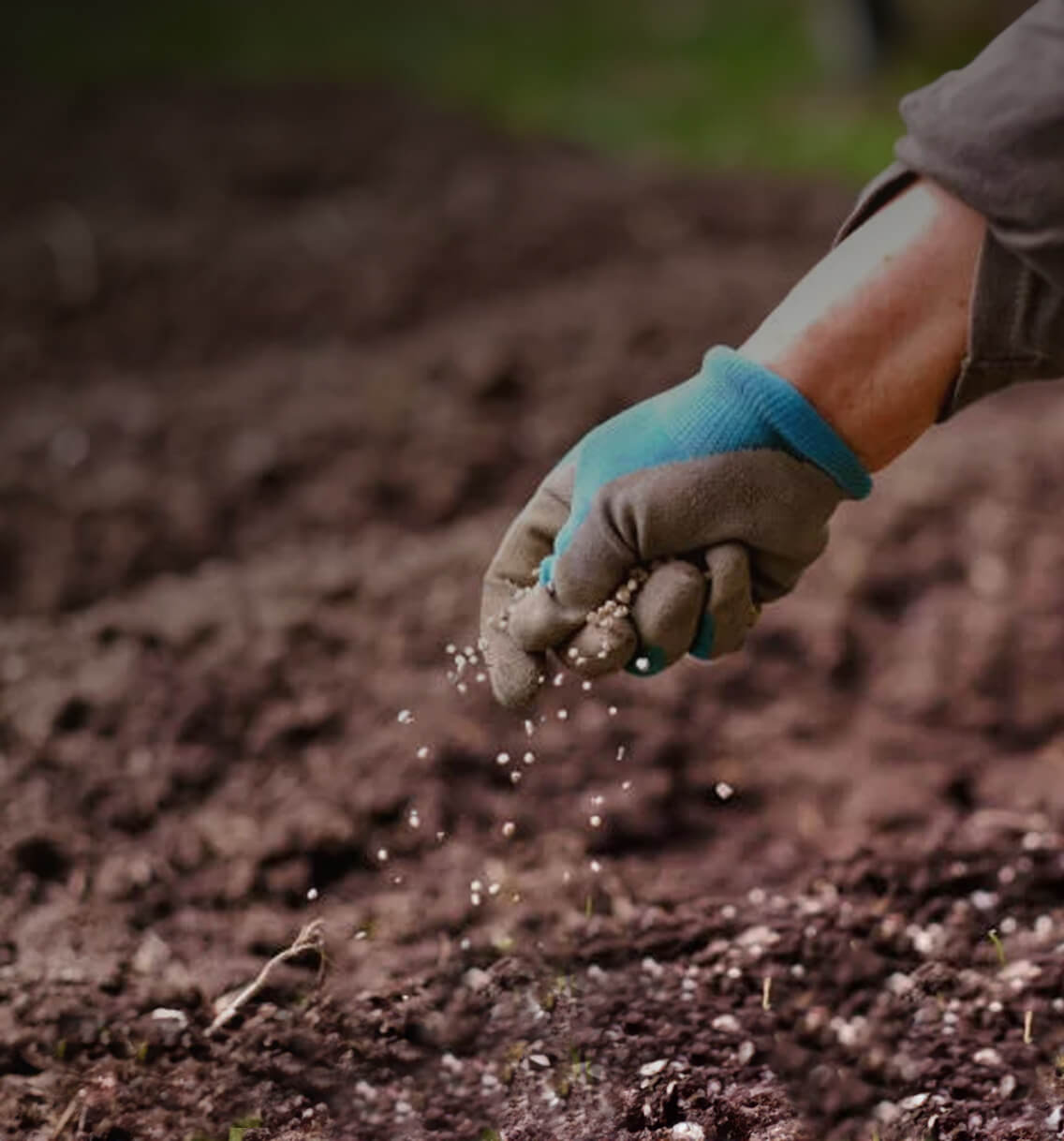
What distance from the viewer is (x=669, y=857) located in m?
2.17

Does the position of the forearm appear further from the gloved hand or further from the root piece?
the root piece

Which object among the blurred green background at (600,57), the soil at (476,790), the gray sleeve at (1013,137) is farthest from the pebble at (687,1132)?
the blurred green background at (600,57)

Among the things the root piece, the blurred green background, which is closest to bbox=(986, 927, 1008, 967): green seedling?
the root piece

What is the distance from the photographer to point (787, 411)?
4.87ft

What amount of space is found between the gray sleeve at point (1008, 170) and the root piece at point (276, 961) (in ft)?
3.34

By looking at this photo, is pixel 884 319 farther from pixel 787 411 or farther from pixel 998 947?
pixel 998 947

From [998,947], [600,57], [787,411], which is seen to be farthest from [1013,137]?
[600,57]

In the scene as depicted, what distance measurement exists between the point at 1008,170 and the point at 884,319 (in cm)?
18

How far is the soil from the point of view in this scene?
1709 millimetres

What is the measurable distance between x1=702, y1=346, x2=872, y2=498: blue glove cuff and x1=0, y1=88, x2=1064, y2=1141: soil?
2.28 feet

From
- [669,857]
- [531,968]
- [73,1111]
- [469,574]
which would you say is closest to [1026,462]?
[469,574]

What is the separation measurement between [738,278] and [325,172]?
2.67 meters

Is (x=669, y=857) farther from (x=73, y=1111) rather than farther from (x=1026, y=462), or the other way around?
(x=1026, y=462)

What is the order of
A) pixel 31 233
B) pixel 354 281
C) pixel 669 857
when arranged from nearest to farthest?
pixel 669 857, pixel 354 281, pixel 31 233
